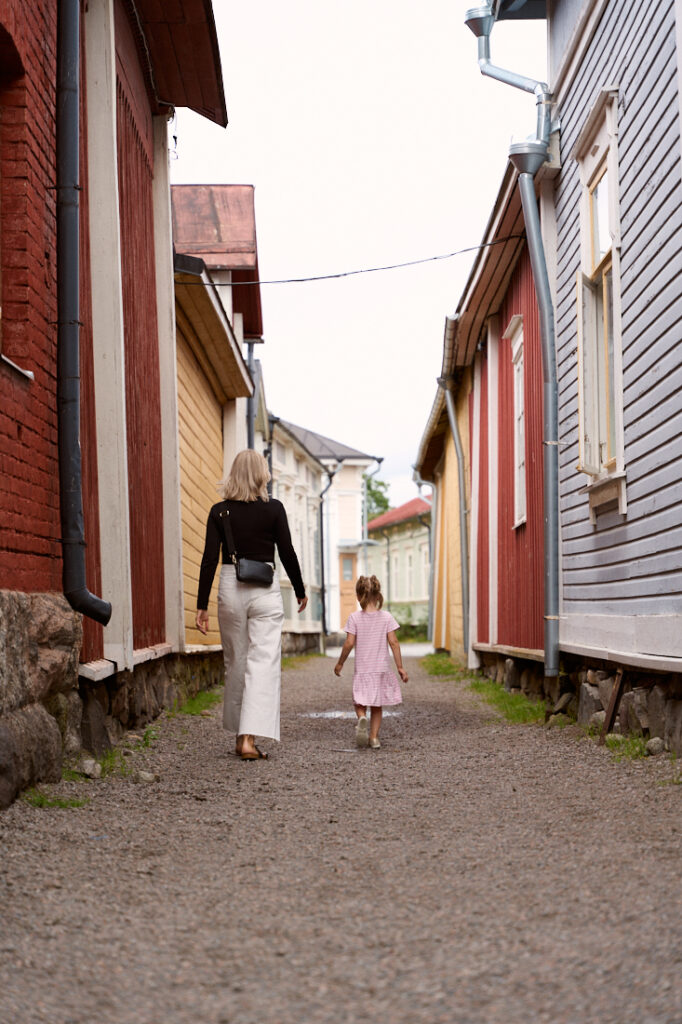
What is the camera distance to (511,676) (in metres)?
10.9

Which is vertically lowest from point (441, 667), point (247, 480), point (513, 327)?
point (441, 667)

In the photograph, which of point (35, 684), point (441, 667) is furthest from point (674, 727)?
point (441, 667)

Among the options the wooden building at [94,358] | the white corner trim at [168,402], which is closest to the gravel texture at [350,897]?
the wooden building at [94,358]

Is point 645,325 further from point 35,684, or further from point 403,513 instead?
point 403,513

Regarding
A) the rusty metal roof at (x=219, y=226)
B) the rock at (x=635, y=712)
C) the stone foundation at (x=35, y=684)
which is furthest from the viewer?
the rusty metal roof at (x=219, y=226)

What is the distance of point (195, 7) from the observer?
814 cm

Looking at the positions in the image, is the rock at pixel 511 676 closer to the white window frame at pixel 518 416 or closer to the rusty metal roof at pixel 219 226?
the white window frame at pixel 518 416

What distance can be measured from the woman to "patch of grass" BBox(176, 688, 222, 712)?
2810mm

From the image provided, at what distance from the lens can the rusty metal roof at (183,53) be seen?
819 centimetres

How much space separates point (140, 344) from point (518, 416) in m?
4.10

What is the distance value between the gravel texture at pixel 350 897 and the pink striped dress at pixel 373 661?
1384 millimetres

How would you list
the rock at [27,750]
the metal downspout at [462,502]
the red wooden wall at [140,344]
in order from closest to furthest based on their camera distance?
the rock at [27,750]
the red wooden wall at [140,344]
the metal downspout at [462,502]

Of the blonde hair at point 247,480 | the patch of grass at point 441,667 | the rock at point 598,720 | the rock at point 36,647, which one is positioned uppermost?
the blonde hair at point 247,480

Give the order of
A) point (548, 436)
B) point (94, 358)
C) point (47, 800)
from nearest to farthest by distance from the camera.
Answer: point (47, 800)
point (94, 358)
point (548, 436)
